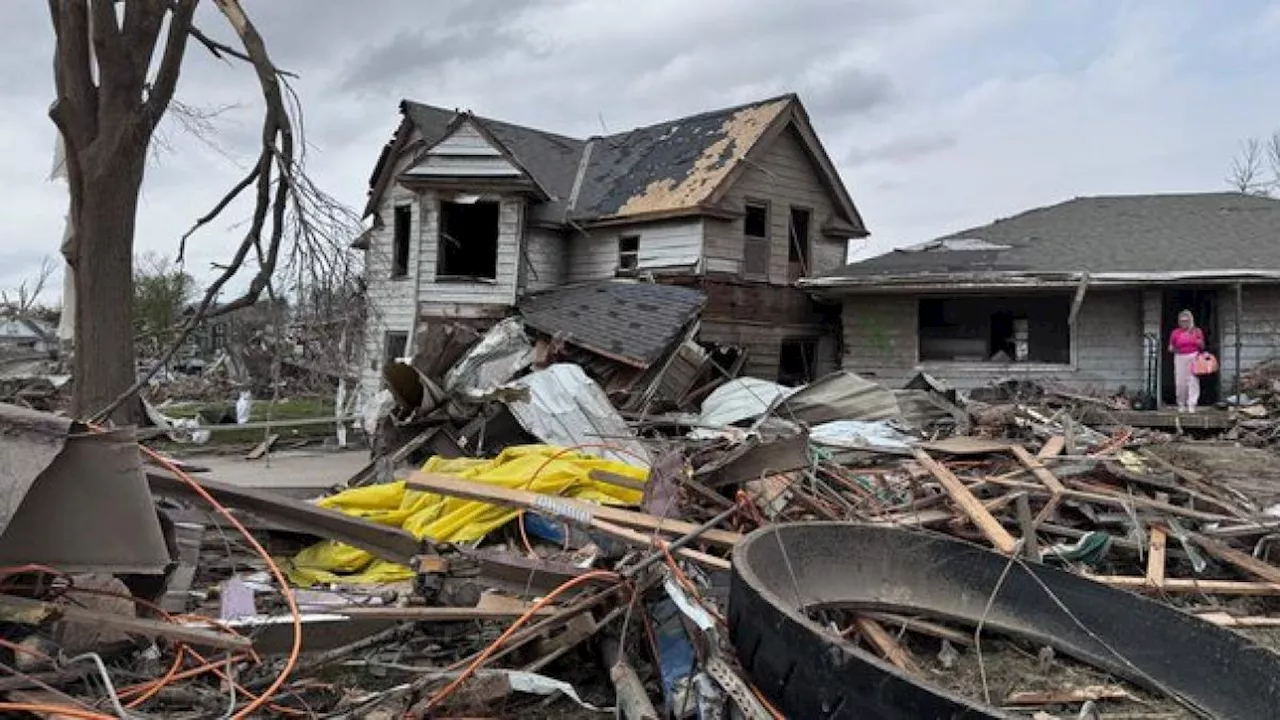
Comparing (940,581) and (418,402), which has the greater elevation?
(418,402)

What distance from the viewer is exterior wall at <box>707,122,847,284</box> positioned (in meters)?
17.4

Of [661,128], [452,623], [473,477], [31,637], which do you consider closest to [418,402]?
[473,477]

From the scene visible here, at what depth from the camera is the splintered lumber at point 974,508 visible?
5990mm

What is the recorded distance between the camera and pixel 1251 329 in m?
15.0

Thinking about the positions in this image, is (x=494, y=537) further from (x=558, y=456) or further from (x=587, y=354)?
(x=587, y=354)

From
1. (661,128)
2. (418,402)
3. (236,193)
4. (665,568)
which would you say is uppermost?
(661,128)

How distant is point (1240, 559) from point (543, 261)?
1410 cm

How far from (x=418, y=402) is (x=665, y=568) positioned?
6482 mm

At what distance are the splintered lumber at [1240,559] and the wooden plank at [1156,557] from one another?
10.0 inches

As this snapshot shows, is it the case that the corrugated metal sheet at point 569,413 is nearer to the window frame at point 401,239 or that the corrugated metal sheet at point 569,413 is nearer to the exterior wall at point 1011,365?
the exterior wall at point 1011,365

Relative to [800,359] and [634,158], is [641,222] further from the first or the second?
[800,359]

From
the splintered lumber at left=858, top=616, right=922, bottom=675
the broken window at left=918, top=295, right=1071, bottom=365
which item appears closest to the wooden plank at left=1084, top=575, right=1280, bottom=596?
the splintered lumber at left=858, top=616, right=922, bottom=675

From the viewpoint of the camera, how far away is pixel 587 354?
46.1ft

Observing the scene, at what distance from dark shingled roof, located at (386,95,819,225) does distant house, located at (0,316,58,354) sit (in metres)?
30.3
